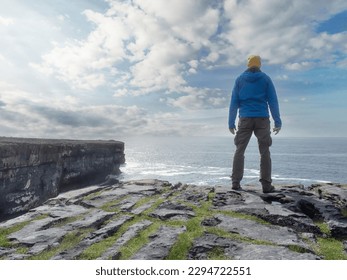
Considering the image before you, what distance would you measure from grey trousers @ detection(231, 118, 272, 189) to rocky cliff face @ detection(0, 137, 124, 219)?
44.9 m

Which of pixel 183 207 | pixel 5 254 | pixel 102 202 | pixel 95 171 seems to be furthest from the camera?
pixel 95 171

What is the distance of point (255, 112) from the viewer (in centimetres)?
789

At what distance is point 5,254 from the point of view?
4.23 meters

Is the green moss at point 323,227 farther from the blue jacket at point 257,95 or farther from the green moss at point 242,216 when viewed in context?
the blue jacket at point 257,95

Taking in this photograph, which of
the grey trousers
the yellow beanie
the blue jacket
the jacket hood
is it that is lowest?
the grey trousers

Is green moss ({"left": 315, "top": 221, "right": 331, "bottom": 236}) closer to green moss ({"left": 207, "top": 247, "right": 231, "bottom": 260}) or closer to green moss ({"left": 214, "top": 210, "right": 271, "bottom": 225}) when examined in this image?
green moss ({"left": 214, "top": 210, "right": 271, "bottom": 225})

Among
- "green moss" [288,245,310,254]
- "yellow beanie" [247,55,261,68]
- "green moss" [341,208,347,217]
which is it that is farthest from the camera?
"yellow beanie" [247,55,261,68]

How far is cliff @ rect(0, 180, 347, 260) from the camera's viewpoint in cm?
406

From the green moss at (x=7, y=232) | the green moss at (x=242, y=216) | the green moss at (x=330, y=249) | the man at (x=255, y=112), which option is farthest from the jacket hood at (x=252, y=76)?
the green moss at (x=7, y=232)

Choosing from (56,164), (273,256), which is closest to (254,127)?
(273,256)

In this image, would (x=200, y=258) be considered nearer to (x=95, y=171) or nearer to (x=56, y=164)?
(x=56, y=164)

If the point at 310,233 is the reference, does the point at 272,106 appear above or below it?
above

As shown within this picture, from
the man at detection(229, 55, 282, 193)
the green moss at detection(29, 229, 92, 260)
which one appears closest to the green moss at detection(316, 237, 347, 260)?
the man at detection(229, 55, 282, 193)

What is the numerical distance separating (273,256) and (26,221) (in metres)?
5.14
